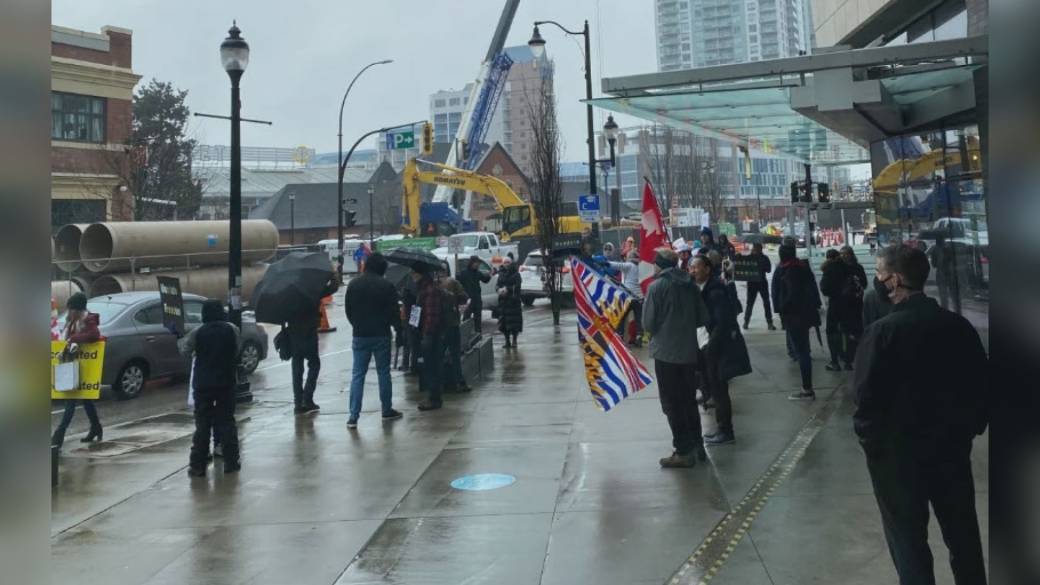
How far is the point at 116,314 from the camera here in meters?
13.4

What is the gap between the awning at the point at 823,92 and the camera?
807 cm

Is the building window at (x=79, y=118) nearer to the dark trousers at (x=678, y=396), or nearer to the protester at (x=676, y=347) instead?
the protester at (x=676, y=347)

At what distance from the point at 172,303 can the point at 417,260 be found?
3.63 metres

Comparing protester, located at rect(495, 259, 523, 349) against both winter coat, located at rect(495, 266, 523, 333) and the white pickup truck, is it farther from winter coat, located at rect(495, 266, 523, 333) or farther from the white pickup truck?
the white pickup truck

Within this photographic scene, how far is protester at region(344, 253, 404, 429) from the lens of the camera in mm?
9625

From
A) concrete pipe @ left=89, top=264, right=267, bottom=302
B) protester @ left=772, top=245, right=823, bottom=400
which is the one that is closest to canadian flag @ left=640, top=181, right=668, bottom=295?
protester @ left=772, top=245, right=823, bottom=400

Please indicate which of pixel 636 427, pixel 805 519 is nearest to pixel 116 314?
pixel 636 427

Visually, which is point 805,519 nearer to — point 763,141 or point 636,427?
point 636,427

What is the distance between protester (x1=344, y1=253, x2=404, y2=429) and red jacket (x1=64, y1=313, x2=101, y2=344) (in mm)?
2739

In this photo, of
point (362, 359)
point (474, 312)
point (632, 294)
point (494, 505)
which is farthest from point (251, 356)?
point (494, 505)

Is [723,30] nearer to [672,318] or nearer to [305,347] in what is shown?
[305,347]

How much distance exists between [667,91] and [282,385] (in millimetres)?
7832

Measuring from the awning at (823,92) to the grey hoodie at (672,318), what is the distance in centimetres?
257

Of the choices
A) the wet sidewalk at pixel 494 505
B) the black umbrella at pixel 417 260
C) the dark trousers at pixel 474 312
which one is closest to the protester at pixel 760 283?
the dark trousers at pixel 474 312
